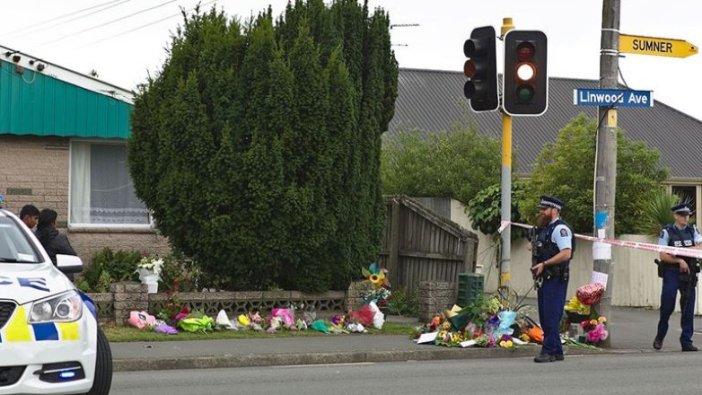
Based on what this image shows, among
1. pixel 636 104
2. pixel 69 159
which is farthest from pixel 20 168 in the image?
pixel 636 104

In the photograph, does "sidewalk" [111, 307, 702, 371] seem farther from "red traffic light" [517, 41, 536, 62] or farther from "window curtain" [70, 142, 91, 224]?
"window curtain" [70, 142, 91, 224]

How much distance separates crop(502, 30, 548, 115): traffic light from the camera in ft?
41.6

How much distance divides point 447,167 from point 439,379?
15.8 m

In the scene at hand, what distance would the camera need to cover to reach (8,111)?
626 inches

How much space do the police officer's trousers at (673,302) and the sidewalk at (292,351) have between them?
1.17 ft

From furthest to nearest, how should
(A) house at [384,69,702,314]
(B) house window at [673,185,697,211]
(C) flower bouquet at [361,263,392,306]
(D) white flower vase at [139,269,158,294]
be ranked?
(A) house at [384,69,702,314]
(B) house window at [673,185,697,211]
(C) flower bouquet at [361,263,392,306]
(D) white flower vase at [139,269,158,294]

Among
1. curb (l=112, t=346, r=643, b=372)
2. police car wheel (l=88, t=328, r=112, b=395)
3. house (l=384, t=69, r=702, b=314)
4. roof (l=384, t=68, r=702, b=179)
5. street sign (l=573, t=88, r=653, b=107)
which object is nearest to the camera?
police car wheel (l=88, t=328, r=112, b=395)

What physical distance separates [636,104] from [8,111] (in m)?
8.92

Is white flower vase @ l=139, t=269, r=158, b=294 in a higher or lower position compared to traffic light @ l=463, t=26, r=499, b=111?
lower

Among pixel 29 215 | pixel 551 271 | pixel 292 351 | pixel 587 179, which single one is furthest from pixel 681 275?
pixel 29 215

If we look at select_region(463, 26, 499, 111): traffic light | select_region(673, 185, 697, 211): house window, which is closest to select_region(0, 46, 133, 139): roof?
select_region(463, 26, 499, 111): traffic light

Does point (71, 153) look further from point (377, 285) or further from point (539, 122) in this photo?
point (539, 122)

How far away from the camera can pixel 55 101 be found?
1609 cm

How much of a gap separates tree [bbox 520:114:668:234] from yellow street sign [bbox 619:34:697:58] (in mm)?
6652
